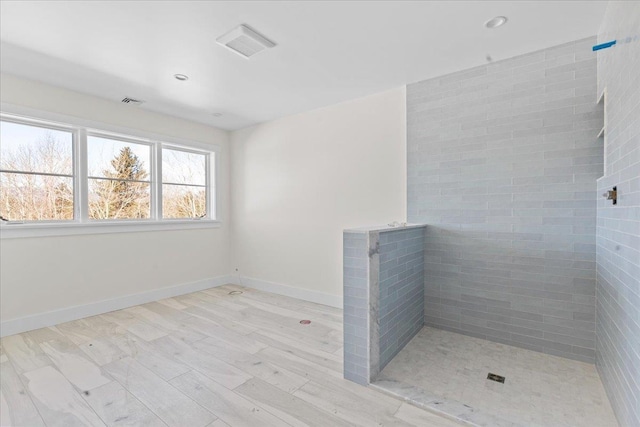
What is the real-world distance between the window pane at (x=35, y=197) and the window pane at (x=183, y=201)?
109 cm

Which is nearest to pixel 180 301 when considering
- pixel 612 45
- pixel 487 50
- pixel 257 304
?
pixel 257 304

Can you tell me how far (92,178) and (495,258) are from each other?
14.8 feet

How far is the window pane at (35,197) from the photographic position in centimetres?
293

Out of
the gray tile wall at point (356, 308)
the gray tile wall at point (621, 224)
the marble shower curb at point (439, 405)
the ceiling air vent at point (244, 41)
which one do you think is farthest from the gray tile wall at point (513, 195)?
the ceiling air vent at point (244, 41)

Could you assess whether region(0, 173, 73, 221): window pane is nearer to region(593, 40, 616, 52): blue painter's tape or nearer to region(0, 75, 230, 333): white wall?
region(0, 75, 230, 333): white wall

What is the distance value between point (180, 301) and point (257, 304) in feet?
3.50

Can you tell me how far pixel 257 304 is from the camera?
3760mm

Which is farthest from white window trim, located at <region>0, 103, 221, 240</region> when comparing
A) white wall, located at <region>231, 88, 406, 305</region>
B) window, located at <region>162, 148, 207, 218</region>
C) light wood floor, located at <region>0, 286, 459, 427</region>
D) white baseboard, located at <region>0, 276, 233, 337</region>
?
light wood floor, located at <region>0, 286, 459, 427</region>

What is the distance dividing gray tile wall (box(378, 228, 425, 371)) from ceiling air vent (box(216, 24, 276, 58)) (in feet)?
5.87

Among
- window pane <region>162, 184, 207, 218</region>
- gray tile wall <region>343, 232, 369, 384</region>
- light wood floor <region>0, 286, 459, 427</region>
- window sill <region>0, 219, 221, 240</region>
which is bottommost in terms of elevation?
light wood floor <region>0, 286, 459, 427</region>

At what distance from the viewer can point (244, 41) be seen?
2.29 m

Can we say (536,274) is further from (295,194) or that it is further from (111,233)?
(111,233)

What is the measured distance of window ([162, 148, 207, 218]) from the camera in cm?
422

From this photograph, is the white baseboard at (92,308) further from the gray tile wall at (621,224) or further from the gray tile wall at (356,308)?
the gray tile wall at (621,224)
